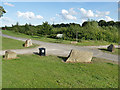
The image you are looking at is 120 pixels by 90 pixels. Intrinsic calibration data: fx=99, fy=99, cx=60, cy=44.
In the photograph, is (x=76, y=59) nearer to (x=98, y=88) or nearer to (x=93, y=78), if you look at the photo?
(x=93, y=78)

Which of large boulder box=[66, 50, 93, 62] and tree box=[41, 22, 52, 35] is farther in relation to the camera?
tree box=[41, 22, 52, 35]

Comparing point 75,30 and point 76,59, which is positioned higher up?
point 75,30

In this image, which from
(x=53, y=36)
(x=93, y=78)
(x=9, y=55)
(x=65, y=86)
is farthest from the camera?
(x=53, y=36)

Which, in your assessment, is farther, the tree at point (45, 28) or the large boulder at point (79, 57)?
the tree at point (45, 28)

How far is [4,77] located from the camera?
6.60 m

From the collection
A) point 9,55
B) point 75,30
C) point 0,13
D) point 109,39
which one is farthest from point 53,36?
point 9,55

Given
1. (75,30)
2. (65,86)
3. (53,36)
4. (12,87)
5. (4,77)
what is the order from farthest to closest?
(53,36)
(75,30)
(4,77)
(65,86)
(12,87)

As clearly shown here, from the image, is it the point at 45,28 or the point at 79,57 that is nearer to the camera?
the point at 79,57

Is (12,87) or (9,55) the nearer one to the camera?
(12,87)

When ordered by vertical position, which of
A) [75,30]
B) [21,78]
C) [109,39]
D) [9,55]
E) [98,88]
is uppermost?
[75,30]

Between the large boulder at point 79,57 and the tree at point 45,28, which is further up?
the tree at point 45,28

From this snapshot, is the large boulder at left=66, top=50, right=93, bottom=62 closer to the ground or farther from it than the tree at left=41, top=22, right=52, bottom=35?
closer to the ground

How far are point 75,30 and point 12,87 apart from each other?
30780 mm

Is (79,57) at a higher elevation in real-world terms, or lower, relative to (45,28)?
lower
